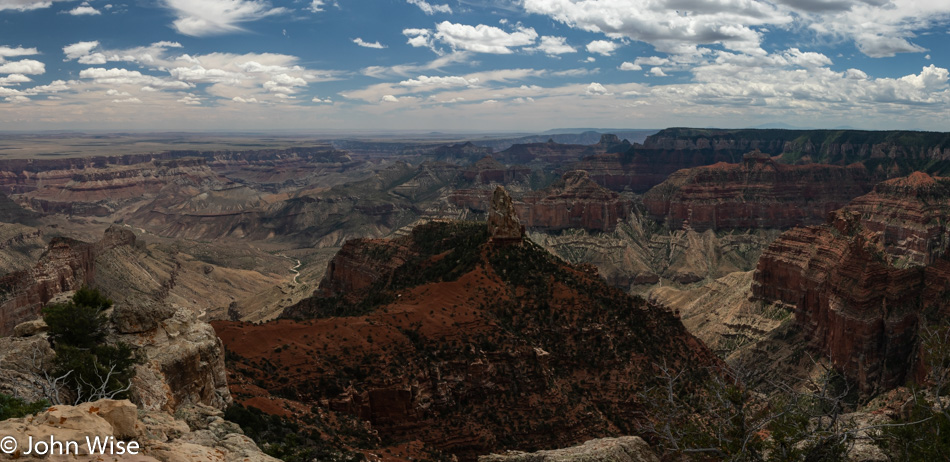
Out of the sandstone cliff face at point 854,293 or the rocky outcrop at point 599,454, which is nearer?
the rocky outcrop at point 599,454

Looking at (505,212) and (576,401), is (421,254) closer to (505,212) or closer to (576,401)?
(505,212)

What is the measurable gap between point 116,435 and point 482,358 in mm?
36398

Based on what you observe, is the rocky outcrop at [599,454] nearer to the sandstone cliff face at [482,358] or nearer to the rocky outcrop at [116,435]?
the sandstone cliff face at [482,358]

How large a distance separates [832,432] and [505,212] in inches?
2005

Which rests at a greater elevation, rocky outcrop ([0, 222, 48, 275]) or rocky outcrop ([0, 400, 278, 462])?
rocky outcrop ([0, 400, 278, 462])

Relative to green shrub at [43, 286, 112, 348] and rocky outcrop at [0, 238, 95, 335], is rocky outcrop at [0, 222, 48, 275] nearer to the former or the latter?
rocky outcrop at [0, 238, 95, 335]

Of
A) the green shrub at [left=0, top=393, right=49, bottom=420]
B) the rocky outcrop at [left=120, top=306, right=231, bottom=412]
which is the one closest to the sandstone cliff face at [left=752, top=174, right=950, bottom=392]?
the rocky outcrop at [left=120, top=306, right=231, bottom=412]

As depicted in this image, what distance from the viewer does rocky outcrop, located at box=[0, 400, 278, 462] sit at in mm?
17656

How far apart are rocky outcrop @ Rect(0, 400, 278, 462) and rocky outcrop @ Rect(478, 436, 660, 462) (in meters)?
13.2

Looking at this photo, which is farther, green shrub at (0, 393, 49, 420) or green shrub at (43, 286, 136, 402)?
green shrub at (43, 286, 136, 402)
